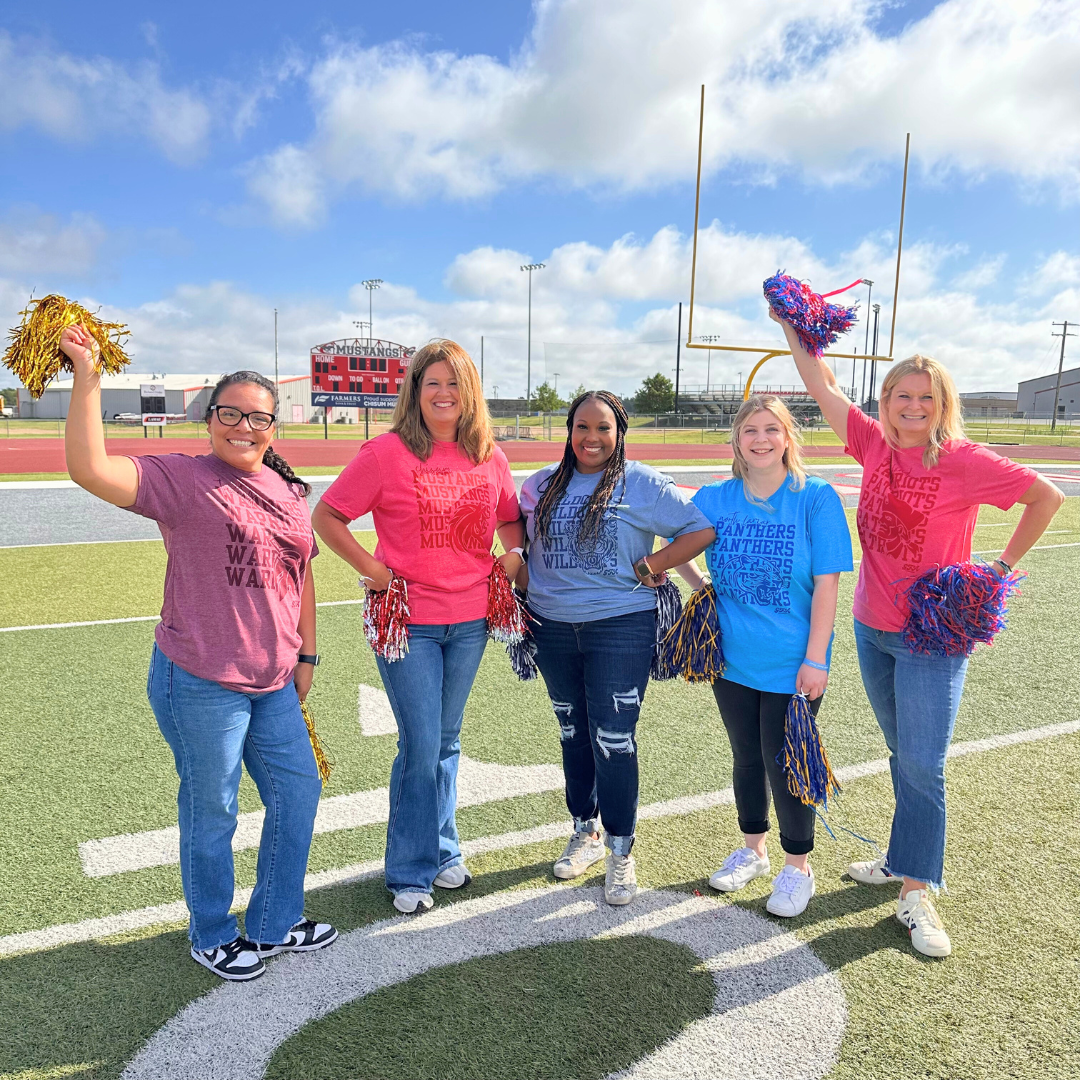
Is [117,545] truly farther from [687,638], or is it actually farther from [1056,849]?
[1056,849]

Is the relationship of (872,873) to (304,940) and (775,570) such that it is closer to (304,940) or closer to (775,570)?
(775,570)

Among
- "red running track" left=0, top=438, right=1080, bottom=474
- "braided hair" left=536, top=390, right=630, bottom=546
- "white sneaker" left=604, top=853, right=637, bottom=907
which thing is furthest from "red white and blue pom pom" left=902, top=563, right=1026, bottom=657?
"red running track" left=0, top=438, right=1080, bottom=474

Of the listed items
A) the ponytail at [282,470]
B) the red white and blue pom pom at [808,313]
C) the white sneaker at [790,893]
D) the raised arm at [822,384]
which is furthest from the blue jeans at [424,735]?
the red white and blue pom pom at [808,313]

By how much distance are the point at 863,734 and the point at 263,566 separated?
3.42m

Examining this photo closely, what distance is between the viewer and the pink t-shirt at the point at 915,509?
2.67 metres

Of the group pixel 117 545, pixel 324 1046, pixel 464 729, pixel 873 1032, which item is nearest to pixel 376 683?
pixel 464 729

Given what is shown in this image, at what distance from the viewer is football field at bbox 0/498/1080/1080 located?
7.17 feet

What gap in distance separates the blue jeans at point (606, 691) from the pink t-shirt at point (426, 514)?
13.3 inches

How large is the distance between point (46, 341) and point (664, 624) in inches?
82.2

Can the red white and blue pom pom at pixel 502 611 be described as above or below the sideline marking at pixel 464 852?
above

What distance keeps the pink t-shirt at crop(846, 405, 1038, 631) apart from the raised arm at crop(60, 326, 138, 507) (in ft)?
7.42

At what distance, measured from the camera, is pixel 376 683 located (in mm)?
5176

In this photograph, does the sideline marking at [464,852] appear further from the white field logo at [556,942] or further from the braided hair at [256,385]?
the braided hair at [256,385]

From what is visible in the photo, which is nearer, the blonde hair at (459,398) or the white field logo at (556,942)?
the white field logo at (556,942)
